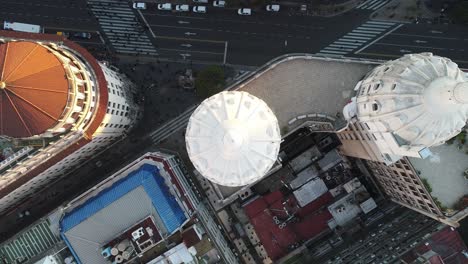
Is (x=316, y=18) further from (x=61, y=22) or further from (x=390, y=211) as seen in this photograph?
(x=61, y=22)

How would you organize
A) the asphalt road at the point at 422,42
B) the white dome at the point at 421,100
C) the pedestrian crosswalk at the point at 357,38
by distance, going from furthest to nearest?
1. the pedestrian crosswalk at the point at 357,38
2. the asphalt road at the point at 422,42
3. the white dome at the point at 421,100

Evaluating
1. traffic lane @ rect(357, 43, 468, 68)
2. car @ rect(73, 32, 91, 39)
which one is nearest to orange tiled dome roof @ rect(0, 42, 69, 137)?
car @ rect(73, 32, 91, 39)

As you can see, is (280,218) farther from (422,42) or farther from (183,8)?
(183,8)

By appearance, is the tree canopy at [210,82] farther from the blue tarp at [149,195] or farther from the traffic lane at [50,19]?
the traffic lane at [50,19]

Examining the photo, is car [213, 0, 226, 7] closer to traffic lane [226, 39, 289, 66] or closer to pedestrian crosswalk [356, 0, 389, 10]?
traffic lane [226, 39, 289, 66]

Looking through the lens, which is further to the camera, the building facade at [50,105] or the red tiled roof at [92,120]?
the red tiled roof at [92,120]

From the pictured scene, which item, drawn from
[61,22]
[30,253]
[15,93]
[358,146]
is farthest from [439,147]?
[61,22]

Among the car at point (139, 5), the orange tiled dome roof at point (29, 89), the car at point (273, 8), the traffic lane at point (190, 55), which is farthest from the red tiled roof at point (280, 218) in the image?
the car at point (139, 5)
